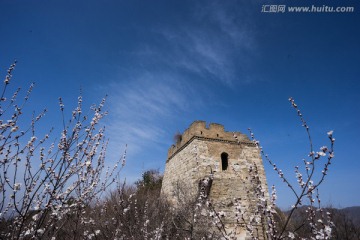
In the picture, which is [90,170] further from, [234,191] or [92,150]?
[234,191]

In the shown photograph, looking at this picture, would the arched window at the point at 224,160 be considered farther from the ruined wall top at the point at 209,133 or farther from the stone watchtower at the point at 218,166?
the ruined wall top at the point at 209,133

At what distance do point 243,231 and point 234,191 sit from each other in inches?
78.2

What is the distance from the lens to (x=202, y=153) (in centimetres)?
1287

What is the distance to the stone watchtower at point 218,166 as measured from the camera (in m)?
12.1

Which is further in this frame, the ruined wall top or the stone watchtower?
the ruined wall top

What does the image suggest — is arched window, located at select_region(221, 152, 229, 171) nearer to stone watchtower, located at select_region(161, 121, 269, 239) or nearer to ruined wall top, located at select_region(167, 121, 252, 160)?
stone watchtower, located at select_region(161, 121, 269, 239)

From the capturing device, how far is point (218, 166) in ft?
42.4

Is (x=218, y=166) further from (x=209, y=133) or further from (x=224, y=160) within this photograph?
(x=209, y=133)

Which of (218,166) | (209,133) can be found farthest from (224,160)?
(209,133)

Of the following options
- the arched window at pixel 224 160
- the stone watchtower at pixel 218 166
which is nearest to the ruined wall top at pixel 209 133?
the stone watchtower at pixel 218 166

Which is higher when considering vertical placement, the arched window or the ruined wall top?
the ruined wall top

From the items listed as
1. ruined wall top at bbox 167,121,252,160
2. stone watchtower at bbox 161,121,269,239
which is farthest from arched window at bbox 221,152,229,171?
ruined wall top at bbox 167,121,252,160

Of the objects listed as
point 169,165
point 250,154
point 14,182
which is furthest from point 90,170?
point 169,165

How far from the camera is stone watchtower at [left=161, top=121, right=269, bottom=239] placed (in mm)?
12094
